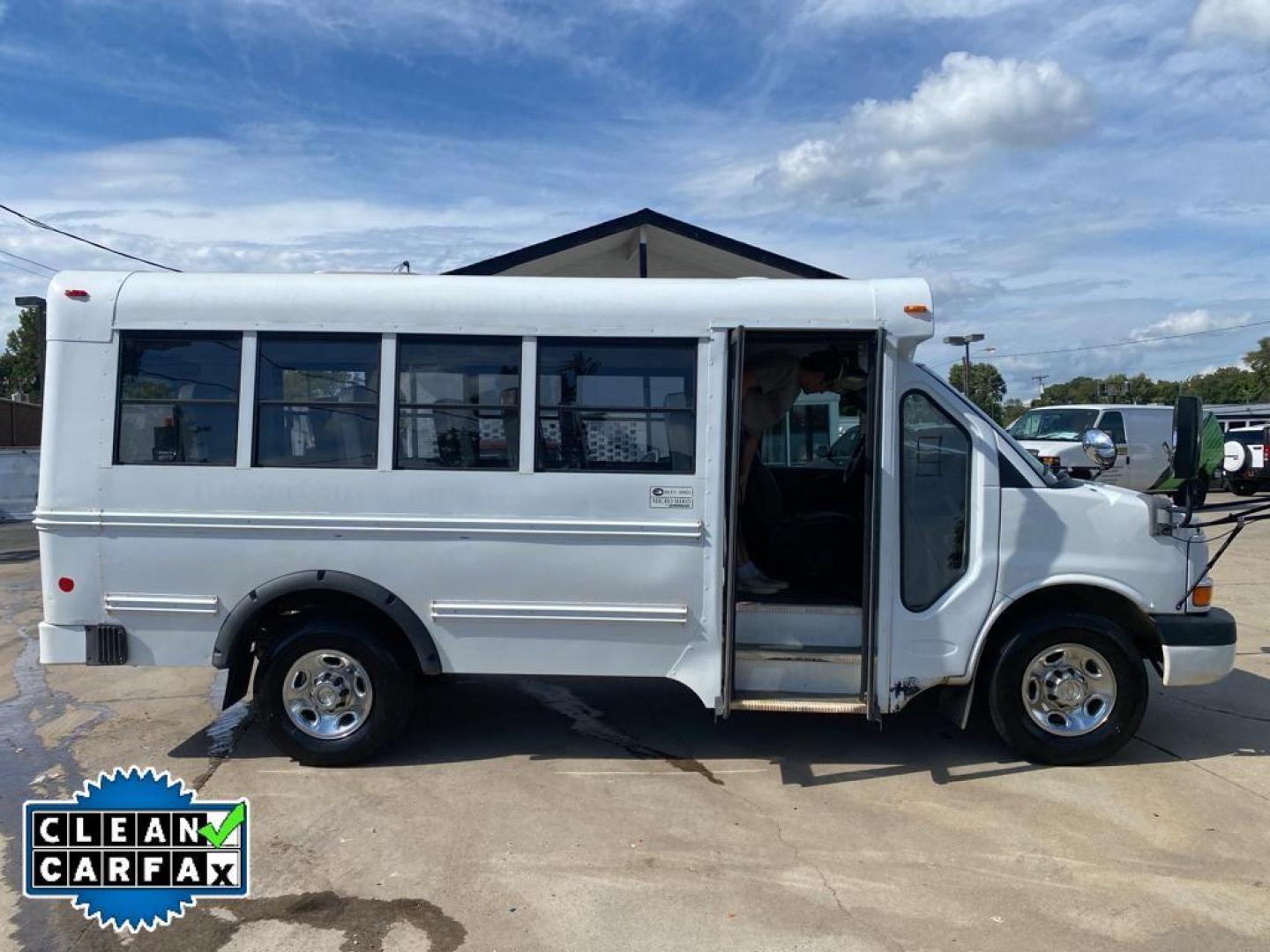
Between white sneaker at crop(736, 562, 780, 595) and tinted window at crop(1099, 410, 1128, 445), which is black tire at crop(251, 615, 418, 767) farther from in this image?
tinted window at crop(1099, 410, 1128, 445)

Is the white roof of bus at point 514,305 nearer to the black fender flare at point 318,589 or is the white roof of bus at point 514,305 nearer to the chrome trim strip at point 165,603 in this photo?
the black fender flare at point 318,589

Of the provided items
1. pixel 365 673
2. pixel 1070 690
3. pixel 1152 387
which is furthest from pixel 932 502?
pixel 1152 387

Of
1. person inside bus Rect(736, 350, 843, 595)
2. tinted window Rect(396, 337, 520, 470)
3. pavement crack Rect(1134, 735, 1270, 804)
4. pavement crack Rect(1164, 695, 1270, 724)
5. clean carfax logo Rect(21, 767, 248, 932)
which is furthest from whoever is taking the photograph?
pavement crack Rect(1164, 695, 1270, 724)

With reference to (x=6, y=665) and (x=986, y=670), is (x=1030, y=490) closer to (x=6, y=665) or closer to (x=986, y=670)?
(x=986, y=670)

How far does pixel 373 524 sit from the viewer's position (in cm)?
512

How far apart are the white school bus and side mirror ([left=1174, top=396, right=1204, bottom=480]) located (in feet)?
1.51

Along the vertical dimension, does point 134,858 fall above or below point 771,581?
below

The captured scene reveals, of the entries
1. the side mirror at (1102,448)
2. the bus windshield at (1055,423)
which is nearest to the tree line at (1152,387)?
the bus windshield at (1055,423)

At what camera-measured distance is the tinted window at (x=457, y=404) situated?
511cm

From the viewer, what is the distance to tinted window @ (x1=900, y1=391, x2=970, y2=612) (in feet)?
16.9

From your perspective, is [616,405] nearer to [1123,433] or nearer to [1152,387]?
[1123,433]

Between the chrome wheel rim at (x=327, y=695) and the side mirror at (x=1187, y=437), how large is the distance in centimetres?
439

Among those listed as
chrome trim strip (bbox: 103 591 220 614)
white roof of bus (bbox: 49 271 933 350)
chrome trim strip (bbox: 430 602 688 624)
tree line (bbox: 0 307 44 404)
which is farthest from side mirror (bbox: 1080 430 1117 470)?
tree line (bbox: 0 307 44 404)

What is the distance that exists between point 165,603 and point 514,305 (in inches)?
99.5
